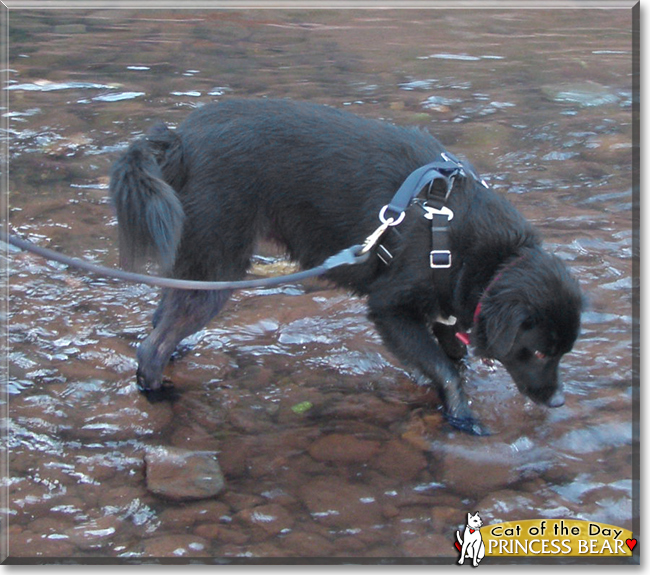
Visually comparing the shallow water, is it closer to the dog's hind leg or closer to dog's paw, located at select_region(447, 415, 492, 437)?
dog's paw, located at select_region(447, 415, 492, 437)

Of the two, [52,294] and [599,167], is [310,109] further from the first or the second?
[599,167]

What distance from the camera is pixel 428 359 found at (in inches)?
147

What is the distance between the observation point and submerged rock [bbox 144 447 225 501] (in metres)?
3.36

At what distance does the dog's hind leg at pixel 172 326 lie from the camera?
391 cm

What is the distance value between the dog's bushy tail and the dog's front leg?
1.11 metres

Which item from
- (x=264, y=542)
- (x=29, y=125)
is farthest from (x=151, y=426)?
(x=29, y=125)

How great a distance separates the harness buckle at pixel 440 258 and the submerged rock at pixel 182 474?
1.38 m

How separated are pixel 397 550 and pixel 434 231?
4.71ft

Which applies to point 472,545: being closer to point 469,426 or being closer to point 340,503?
point 340,503

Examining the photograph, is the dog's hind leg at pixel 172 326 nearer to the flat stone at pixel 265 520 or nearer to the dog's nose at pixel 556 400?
the flat stone at pixel 265 520

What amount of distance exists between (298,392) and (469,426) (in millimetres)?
924

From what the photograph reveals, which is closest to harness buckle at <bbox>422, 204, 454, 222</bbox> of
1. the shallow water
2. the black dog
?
the black dog

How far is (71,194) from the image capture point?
6008 mm

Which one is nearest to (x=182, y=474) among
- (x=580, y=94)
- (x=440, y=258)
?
(x=440, y=258)
